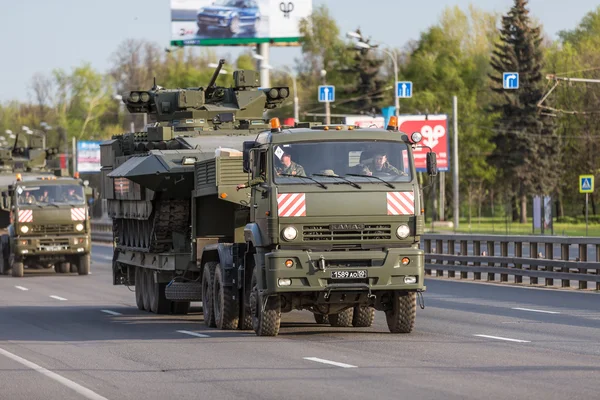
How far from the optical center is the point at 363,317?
62.1 feet

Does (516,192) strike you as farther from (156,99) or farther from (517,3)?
(156,99)

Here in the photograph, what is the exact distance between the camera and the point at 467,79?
351 feet

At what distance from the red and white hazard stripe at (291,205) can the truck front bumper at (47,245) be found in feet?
71.4

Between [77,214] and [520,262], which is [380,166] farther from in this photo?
[77,214]

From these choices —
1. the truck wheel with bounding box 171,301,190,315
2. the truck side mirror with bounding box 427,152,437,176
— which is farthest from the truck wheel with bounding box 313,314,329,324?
the truck side mirror with bounding box 427,152,437,176

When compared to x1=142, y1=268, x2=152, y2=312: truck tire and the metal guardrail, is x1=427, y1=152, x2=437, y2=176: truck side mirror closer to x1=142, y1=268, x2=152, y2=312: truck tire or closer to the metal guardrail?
x1=142, y1=268, x2=152, y2=312: truck tire

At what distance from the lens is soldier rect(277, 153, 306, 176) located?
55.2 feet

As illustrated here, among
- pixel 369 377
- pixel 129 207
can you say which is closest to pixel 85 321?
pixel 129 207

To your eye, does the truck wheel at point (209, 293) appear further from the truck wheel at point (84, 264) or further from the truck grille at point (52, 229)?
the truck wheel at point (84, 264)

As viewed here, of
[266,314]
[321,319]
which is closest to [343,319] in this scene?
[321,319]

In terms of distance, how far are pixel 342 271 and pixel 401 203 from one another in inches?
45.0

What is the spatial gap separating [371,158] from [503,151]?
7598cm

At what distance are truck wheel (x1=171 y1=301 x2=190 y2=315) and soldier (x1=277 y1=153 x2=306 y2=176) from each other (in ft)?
21.6

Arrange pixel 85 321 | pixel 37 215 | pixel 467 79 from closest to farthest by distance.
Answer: pixel 85 321
pixel 37 215
pixel 467 79
